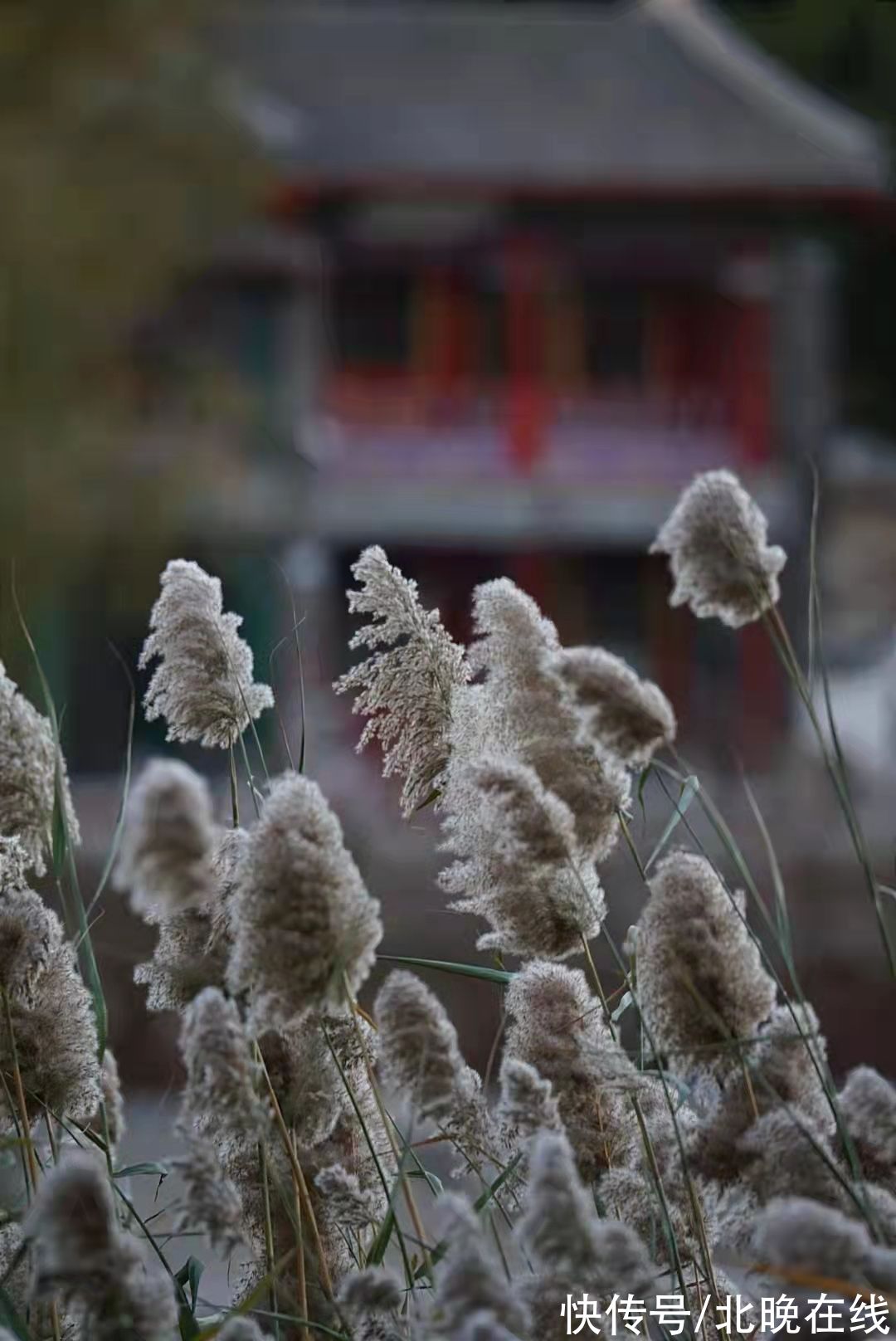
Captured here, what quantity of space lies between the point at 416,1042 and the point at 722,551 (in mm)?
187

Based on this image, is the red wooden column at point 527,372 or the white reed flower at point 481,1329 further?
the red wooden column at point 527,372

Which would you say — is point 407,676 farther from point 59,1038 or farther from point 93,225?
point 93,225

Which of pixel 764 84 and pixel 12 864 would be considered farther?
pixel 764 84

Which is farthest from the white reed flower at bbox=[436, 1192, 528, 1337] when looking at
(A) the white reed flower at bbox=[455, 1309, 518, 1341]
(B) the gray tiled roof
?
(B) the gray tiled roof

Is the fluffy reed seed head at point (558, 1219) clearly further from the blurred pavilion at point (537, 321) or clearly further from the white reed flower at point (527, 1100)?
the blurred pavilion at point (537, 321)

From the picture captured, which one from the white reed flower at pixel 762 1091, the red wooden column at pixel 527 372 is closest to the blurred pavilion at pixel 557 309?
the red wooden column at pixel 527 372

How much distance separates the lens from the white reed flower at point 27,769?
592mm

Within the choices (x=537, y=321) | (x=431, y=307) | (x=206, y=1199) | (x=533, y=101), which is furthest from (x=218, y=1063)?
(x=533, y=101)

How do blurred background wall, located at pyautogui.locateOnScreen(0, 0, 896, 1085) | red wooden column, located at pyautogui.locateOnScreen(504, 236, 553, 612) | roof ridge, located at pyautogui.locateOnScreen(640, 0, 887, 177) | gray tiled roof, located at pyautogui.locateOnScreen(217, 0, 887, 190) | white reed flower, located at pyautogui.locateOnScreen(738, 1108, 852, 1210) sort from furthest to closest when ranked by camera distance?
roof ridge, located at pyautogui.locateOnScreen(640, 0, 887, 177) → red wooden column, located at pyautogui.locateOnScreen(504, 236, 553, 612) → gray tiled roof, located at pyautogui.locateOnScreen(217, 0, 887, 190) → blurred background wall, located at pyautogui.locateOnScreen(0, 0, 896, 1085) → white reed flower, located at pyautogui.locateOnScreen(738, 1108, 852, 1210)

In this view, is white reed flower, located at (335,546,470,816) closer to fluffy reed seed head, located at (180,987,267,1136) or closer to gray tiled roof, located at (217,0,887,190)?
fluffy reed seed head, located at (180,987,267,1136)

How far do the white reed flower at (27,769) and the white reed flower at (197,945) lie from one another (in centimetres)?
5

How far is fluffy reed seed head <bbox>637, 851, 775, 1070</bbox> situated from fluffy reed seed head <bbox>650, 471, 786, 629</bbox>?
0.30ft

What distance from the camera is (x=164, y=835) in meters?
0.50

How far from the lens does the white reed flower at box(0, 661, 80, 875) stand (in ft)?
1.94
